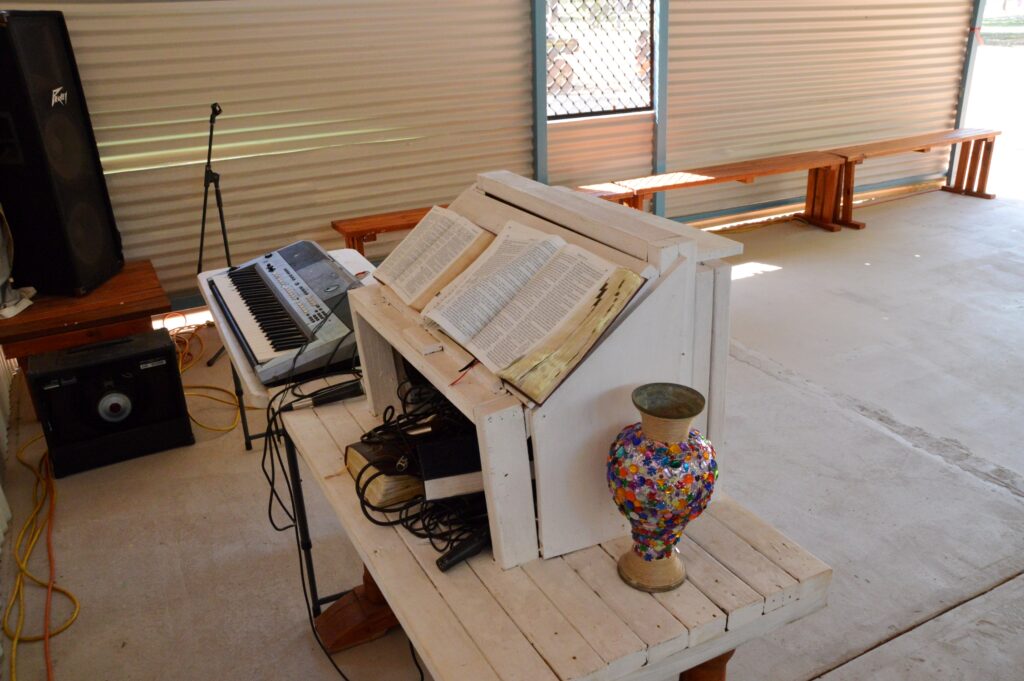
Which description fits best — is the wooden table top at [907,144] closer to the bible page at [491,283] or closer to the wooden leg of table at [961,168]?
the wooden leg of table at [961,168]

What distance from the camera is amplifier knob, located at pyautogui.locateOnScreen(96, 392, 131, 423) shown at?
3.15m

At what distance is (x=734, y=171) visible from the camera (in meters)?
5.54

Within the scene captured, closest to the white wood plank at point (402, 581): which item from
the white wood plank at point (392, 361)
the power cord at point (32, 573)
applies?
the white wood plank at point (392, 361)

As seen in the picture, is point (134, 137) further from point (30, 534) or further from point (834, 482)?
point (834, 482)

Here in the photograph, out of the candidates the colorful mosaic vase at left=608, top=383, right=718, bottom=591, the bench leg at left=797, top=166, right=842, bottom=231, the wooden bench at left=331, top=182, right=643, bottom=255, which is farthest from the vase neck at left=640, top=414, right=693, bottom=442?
the bench leg at left=797, top=166, right=842, bottom=231

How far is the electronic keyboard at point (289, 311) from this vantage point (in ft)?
6.93

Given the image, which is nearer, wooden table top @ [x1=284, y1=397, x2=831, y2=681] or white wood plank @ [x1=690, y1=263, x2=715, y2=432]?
wooden table top @ [x1=284, y1=397, x2=831, y2=681]

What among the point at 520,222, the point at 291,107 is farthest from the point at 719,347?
the point at 291,107

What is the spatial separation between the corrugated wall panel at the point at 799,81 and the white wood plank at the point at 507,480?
4.67m

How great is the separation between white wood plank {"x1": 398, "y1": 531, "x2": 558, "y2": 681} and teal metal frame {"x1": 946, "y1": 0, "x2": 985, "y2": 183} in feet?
22.5

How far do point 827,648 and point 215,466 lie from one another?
2.26 m

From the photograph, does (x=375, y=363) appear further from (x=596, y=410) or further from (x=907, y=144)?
(x=907, y=144)

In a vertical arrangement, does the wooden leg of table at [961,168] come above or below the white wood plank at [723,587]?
below

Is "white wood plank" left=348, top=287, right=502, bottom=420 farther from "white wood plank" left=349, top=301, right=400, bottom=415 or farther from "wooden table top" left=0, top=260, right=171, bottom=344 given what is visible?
"wooden table top" left=0, top=260, right=171, bottom=344
